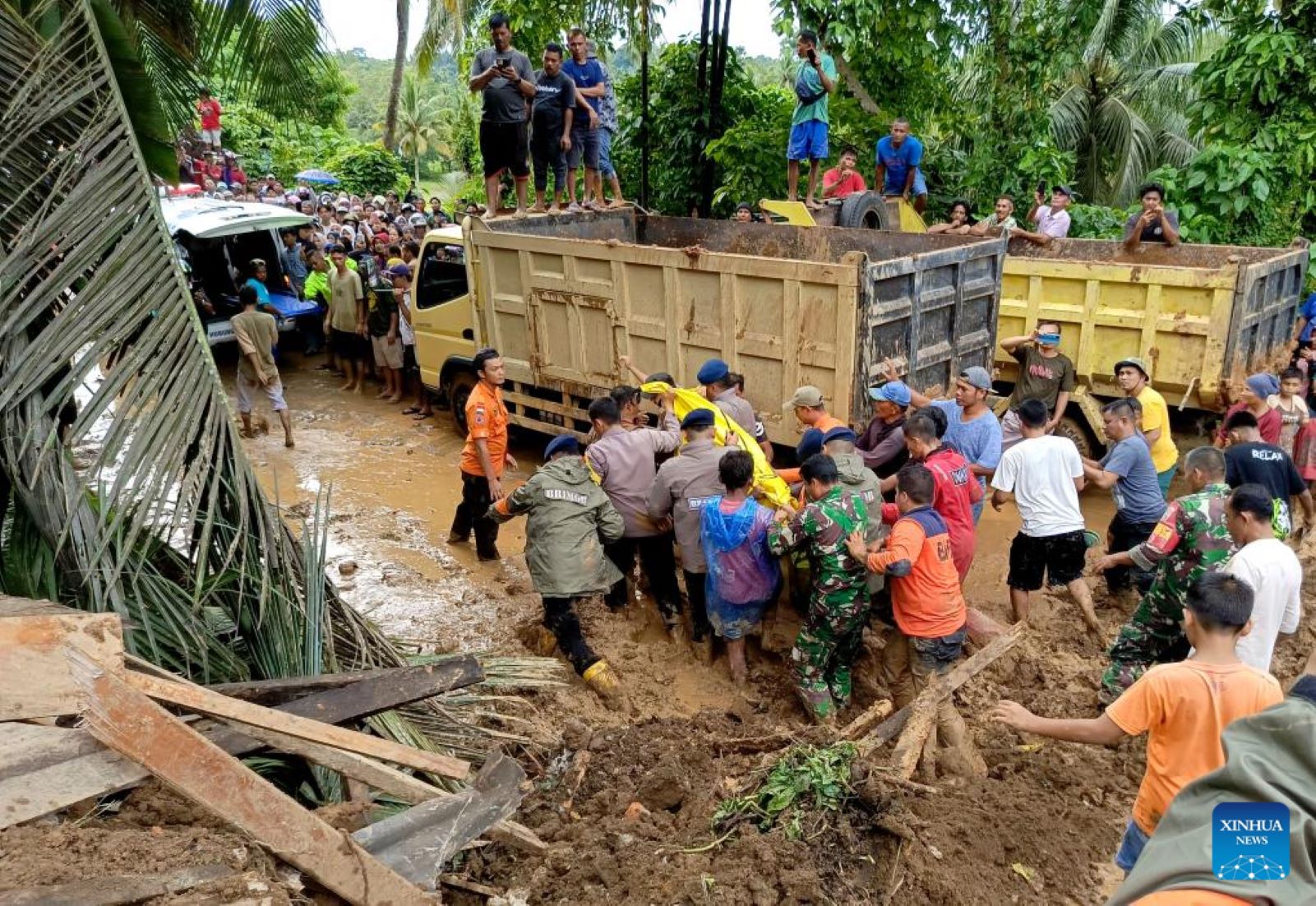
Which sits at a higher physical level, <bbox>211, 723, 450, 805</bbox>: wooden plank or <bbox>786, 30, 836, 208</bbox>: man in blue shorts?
<bbox>786, 30, 836, 208</bbox>: man in blue shorts

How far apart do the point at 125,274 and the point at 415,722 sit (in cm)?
186

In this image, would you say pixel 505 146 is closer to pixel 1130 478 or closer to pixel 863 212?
pixel 863 212

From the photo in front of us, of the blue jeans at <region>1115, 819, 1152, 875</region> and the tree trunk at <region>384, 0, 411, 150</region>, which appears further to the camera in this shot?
the tree trunk at <region>384, 0, 411, 150</region>

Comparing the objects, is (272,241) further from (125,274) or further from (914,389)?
Result: (125,274)

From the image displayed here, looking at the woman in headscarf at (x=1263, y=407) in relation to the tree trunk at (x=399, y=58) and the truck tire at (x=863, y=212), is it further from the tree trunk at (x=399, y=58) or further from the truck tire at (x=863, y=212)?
the tree trunk at (x=399, y=58)

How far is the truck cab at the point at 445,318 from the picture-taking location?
902 cm

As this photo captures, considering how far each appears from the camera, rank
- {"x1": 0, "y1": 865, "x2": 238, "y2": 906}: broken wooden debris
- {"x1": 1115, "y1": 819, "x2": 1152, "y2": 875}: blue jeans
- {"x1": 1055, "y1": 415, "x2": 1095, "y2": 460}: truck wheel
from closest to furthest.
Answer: {"x1": 0, "y1": 865, "x2": 238, "y2": 906}: broken wooden debris < {"x1": 1115, "y1": 819, "x2": 1152, "y2": 875}: blue jeans < {"x1": 1055, "y1": 415, "x2": 1095, "y2": 460}: truck wheel

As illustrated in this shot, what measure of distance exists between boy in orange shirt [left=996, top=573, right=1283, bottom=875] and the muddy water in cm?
257

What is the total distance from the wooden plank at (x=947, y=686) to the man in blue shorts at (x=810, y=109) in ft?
20.1

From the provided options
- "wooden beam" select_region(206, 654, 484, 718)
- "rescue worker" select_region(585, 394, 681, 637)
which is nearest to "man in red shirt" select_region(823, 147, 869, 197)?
"rescue worker" select_region(585, 394, 681, 637)

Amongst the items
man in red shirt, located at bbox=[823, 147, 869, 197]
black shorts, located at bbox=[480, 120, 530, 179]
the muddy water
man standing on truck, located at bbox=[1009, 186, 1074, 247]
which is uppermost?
black shorts, located at bbox=[480, 120, 530, 179]

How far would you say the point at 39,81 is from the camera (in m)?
3.37

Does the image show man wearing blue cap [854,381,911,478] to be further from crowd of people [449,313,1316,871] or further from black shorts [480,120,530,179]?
black shorts [480,120,530,179]

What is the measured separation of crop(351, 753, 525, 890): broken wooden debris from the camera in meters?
2.66
